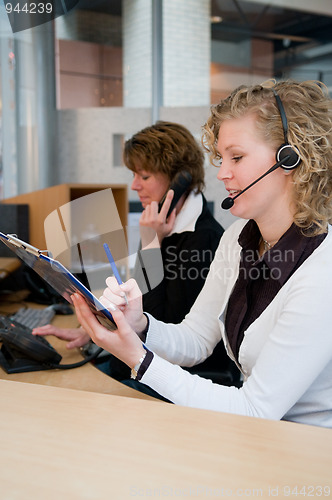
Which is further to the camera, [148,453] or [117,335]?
[117,335]

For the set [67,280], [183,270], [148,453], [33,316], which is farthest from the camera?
[33,316]

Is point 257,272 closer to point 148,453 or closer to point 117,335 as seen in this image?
point 117,335

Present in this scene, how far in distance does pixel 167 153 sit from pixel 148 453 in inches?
48.3

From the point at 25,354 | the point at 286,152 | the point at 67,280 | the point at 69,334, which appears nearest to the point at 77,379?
the point at 25,354

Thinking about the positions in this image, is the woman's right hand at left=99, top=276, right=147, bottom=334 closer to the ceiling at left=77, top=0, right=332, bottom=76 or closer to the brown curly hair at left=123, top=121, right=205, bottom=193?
the brown curly hair at left=123, top=121, right=205, bottom=193

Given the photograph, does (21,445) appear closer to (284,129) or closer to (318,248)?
(318,248)

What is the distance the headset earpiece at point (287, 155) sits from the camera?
0.94 metres

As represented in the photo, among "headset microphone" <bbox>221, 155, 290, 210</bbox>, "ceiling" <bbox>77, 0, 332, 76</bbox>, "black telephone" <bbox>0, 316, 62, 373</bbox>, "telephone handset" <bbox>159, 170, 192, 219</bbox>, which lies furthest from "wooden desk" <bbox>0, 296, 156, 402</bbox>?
"ceiling" <bbox>77, 0, 332, 76</bbox>

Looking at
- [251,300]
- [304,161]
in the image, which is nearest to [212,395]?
[251,300]

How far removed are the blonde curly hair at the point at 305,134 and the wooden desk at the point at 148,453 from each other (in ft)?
1.44

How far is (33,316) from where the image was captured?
161cm

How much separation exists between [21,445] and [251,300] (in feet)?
1.82

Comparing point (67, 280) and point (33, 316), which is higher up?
point (67, 280)

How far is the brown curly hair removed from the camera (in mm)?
1681
